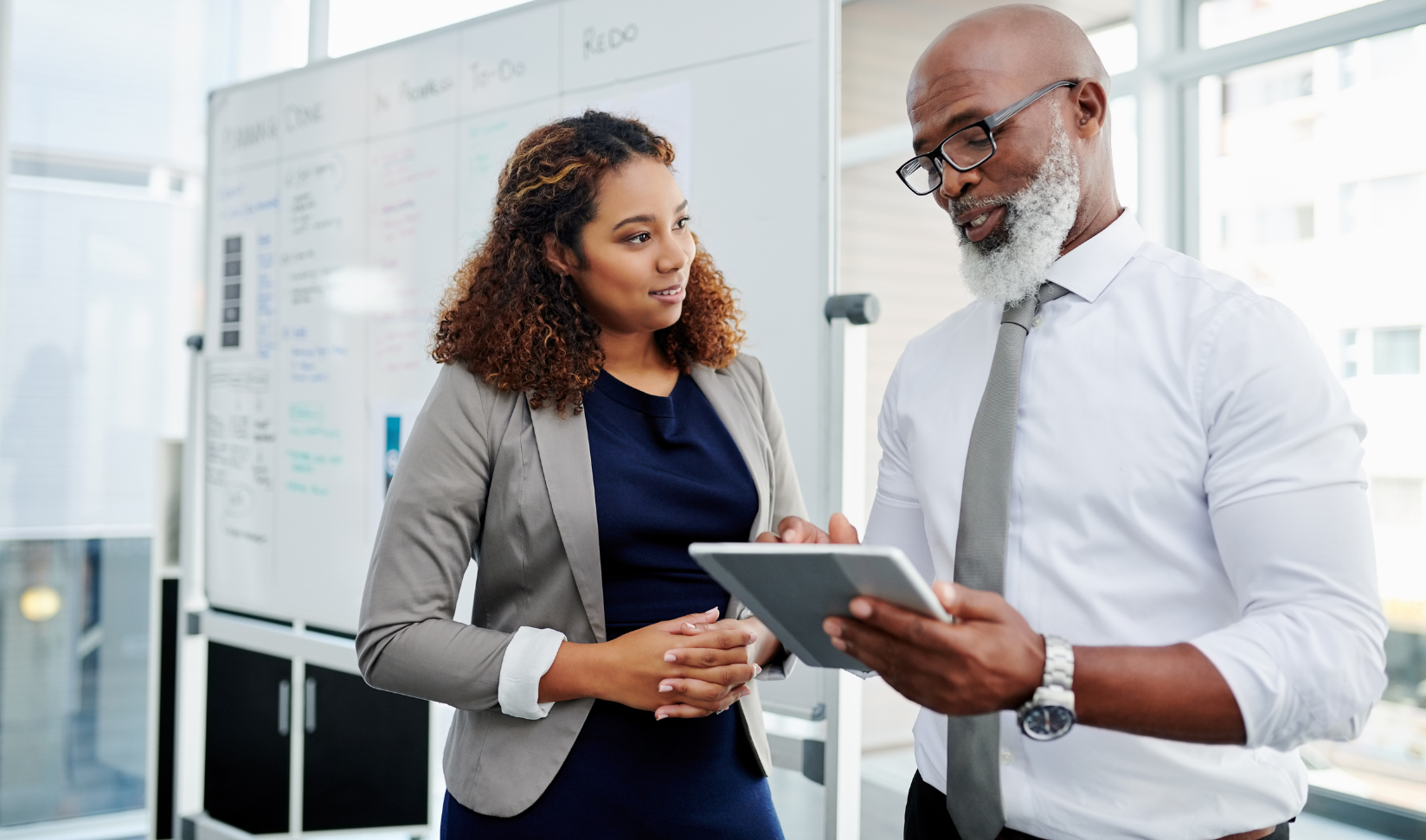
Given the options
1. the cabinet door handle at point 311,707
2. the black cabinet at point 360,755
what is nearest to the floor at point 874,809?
the black cabinet at point 360,755

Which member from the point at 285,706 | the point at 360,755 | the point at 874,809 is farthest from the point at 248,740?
the point at 874,809

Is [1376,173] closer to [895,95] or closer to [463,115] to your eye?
[895,95]

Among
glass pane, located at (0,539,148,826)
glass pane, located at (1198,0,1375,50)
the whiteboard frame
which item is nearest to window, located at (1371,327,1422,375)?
glass pane, located at (1198,0,1375,50)

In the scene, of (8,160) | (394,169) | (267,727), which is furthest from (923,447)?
(8,160)

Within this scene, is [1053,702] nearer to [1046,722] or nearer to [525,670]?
[1046,722]

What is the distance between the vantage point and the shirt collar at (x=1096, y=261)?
1.11m

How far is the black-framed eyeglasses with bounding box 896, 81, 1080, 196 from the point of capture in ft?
3.60

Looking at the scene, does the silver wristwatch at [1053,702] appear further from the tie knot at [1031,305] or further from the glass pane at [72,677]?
the glass pane at [72,677]

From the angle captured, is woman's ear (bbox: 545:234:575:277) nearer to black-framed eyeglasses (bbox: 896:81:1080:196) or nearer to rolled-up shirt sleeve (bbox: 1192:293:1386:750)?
black-framed eyeglasses (bbox: 896:81:1080:196)

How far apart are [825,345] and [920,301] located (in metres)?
2.46

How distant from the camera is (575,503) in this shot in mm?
1219

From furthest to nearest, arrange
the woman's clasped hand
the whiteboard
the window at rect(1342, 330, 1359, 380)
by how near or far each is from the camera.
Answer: the window at rect(1342, 330, 1359, 380), the whiteboard, the woman's clasped hand

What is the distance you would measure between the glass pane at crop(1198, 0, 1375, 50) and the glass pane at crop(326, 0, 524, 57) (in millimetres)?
2197

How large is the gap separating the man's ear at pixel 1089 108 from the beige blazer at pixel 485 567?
69 centimetres
